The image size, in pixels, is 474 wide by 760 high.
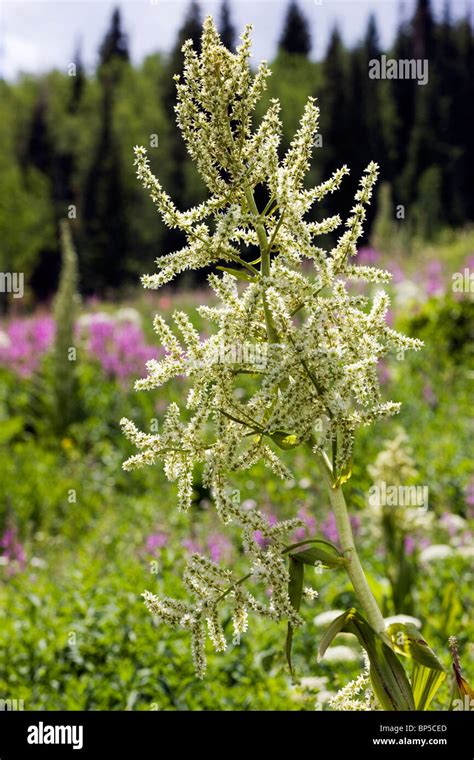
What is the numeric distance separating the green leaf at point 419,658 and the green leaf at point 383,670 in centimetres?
4

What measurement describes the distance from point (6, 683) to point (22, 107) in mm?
44522

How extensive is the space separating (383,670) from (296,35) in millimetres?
38381

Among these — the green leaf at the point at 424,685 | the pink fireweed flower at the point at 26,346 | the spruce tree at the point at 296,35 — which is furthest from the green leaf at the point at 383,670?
the spruce tree at the point at 296,35

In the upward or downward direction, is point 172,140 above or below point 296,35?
below

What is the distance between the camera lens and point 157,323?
1.96m

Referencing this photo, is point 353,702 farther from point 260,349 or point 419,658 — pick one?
point 260,349

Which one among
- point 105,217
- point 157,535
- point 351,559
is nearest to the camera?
point 351,559

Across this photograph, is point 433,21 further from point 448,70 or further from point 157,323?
point 157,323

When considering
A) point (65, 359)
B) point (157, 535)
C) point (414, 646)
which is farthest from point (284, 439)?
point (65, 359)

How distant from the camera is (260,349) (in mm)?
1838

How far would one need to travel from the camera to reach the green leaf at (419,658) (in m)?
1.92

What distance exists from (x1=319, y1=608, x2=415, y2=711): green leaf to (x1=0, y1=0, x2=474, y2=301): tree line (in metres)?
19.2

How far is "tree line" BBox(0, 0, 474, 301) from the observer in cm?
2900

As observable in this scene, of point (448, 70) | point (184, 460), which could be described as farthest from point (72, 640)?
point (448, 70)
